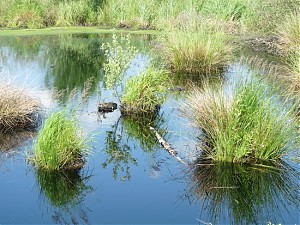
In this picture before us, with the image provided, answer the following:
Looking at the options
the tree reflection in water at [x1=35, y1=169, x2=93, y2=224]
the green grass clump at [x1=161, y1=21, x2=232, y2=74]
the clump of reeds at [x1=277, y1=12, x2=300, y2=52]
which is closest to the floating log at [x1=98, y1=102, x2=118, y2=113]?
the tree reflection in water at [x1=35, y1=169, x2=93, y2=224]

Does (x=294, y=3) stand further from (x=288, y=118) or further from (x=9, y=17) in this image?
(x=9, y=17)

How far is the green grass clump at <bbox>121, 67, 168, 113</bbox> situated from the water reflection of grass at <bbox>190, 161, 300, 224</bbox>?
2082 millimetres

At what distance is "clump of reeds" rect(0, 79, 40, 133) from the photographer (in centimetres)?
612

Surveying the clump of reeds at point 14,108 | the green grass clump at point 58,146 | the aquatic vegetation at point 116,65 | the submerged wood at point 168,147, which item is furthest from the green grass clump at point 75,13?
the green grass clump at point 58,146

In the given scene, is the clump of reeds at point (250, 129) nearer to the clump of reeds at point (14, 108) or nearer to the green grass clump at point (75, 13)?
the clump of reeds at point (14, 108)

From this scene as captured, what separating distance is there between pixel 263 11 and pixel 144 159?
8353mm

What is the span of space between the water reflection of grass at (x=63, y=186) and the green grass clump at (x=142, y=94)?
2147 mm

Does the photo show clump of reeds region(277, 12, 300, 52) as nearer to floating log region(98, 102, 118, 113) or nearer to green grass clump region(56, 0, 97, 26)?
floating log region(98, 102, 118, 113)

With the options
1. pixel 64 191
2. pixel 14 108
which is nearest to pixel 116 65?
pixel 14 108

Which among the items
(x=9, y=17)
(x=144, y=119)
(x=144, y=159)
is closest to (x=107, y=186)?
(x=144, y=159)

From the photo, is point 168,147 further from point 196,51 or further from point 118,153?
point 196,51

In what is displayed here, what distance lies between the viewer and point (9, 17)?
17.1m

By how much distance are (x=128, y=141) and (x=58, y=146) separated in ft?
4.34

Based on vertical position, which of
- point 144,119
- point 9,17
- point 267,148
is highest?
point 267,148
